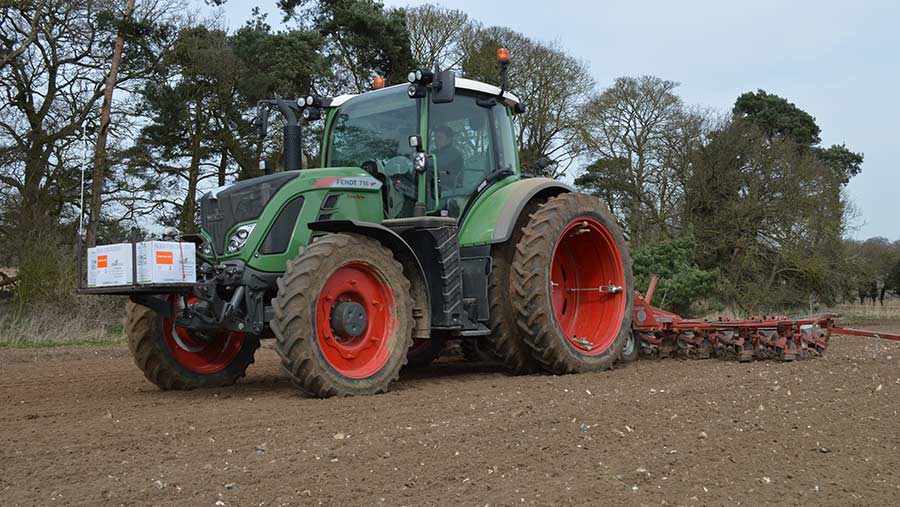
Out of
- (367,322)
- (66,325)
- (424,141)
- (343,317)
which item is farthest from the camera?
(66,325)

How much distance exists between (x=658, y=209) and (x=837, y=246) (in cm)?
513

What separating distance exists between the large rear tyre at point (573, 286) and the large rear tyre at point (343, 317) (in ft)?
4.36

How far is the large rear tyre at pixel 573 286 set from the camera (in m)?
7.23

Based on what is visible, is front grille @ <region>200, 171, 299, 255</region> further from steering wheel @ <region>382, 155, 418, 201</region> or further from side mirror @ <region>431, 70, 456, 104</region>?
side mirror @ <region>431, 70, 456, 104</region>

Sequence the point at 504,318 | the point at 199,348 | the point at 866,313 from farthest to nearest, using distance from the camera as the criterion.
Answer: the point at 866,313 < the point at 504,318 < the point at 199,348

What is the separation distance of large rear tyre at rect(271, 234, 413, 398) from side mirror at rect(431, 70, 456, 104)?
4.66ft

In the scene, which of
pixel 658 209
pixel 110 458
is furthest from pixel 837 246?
pixel 110 458

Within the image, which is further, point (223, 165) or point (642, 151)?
point (642, 151)

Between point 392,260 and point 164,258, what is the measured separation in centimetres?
166

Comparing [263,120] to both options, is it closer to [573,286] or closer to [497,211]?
[497,211]

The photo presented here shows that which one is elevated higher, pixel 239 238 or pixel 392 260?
pixel 239 238

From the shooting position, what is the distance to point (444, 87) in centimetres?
686

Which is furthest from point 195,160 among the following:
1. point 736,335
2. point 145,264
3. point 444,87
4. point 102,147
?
point 736,335

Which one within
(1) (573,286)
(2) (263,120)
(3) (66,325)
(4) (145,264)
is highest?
(2) (263,120)
